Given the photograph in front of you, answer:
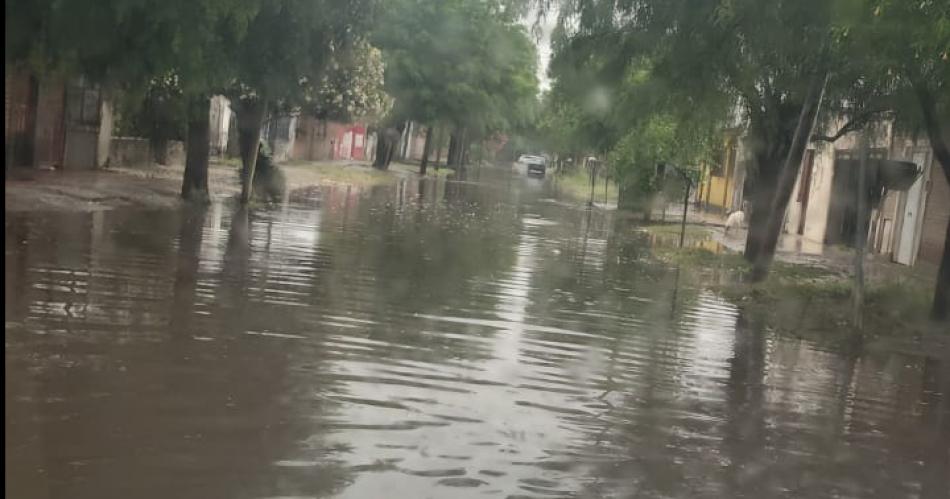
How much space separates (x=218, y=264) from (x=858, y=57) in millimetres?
7828

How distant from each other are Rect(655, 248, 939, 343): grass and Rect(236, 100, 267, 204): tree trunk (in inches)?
371

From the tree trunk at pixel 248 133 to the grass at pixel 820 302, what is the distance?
9423mm

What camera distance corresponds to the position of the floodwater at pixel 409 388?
5805 millimetres

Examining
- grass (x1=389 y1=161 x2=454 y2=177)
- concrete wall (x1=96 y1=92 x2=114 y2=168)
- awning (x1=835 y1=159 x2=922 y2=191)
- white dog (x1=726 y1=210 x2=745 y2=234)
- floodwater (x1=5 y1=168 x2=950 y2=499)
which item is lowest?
floodwater (x1=5 y1=168 x2=950 y2=499)

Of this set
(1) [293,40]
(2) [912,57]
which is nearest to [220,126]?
(1) [293,40]

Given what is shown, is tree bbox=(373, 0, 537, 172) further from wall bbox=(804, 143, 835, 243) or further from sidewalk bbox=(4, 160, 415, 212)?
wall bbox=(804, 143, 835, 243)

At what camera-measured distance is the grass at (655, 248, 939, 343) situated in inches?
492

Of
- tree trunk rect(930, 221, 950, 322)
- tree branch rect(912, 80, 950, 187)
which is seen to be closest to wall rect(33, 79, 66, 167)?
tree branch rect(912, 80, 950, 187)

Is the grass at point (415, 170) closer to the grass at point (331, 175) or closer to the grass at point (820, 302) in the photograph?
the grass at point (331, 175)

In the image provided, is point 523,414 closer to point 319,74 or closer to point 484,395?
point 484,395

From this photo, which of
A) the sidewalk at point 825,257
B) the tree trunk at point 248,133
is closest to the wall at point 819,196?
the sidewalk at point 825,257

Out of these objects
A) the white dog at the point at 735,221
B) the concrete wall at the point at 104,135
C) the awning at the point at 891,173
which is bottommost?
the white dog at the point at 735,221

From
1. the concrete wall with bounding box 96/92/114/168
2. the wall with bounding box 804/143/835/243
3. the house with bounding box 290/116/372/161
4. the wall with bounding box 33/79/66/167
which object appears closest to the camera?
the wall with bounding box 33/79/66/167

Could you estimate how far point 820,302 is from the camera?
14.5 metres
